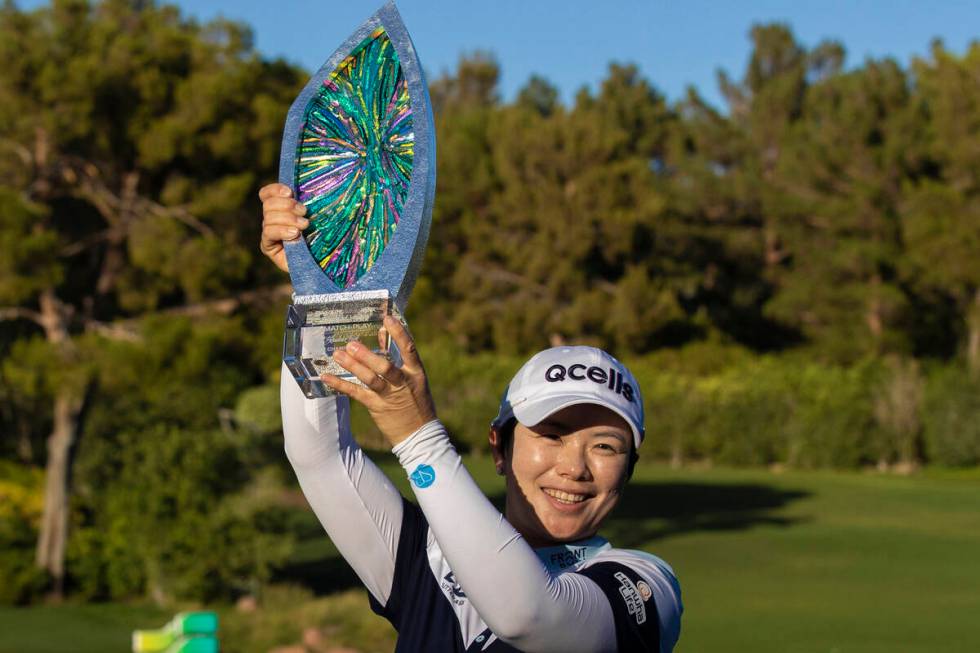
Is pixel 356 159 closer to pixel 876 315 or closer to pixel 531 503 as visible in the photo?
pixel 531 503

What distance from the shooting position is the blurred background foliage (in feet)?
50.5

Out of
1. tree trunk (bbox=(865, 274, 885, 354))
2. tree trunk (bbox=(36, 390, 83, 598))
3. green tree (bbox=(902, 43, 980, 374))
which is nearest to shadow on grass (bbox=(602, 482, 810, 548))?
green tree (bbox=(902, 43, 980, 374))

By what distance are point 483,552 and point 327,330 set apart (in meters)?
0.40

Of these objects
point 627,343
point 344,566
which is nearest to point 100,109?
point 344,566

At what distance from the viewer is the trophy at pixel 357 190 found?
200 centimetres

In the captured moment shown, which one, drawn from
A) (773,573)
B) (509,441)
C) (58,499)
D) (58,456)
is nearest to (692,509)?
(773,573)

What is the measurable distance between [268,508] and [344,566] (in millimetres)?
4067

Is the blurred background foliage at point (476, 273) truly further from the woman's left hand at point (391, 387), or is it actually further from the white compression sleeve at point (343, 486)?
the woman's left hand at point (391, 387)

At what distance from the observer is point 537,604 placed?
1.84 meters

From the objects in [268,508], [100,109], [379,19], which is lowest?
[268,508]

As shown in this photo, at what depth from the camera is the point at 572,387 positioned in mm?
2227

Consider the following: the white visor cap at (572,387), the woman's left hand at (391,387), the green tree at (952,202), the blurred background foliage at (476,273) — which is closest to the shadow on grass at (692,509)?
the blurred background foliage at (476,273)

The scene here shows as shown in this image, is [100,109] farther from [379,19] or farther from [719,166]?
[719,166]

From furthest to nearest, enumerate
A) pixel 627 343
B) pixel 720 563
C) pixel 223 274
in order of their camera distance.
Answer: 1. pixel 627 343
2. pixel 720 563
3. pixel 223 274
